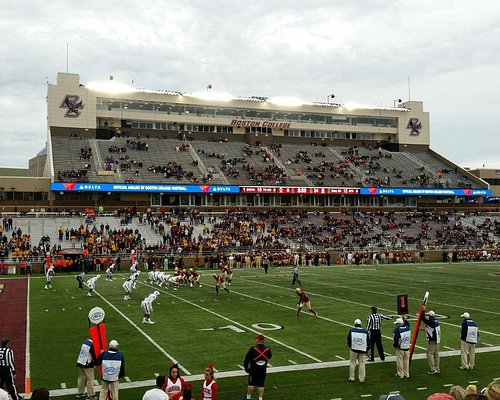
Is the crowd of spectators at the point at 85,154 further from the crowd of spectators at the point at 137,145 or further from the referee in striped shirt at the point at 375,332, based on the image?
the referee in striped shirt at the point at 375,332

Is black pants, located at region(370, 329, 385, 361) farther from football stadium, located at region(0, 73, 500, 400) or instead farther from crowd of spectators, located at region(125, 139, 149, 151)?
crowd of spectators, located at region(125, 139, 149, 151)

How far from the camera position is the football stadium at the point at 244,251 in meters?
12.9

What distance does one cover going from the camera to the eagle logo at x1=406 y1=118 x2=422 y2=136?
269ft

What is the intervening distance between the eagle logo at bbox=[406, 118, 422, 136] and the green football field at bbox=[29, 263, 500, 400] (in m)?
52.3

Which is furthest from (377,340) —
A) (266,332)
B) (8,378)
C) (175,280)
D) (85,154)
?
(85,154)

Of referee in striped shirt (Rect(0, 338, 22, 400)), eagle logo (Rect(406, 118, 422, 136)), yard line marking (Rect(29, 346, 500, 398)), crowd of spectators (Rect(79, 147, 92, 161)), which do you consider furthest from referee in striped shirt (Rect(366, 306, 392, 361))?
eagle logo (Rect(406, 118, 422, 136))

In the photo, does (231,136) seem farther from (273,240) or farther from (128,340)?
(128,340)

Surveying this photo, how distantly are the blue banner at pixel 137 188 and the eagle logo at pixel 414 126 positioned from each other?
3445cm

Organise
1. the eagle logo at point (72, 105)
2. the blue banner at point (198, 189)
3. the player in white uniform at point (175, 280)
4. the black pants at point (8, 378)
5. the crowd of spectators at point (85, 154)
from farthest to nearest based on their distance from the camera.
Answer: the eagle logo at point (72, 105), the crowd of spectators at point (85, 154), the blue banner at point (198, 189), the player in white uniform at point (175, 280), the black pants at point (8, 378)

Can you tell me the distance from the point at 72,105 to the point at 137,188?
16.7m

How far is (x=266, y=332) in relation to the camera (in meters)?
17.3

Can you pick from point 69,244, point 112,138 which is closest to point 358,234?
point 69,244

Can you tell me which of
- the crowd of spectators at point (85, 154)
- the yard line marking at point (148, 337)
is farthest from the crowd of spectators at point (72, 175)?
the yard line marking at point (148, 337)

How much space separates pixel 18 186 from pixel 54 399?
1864 inches
